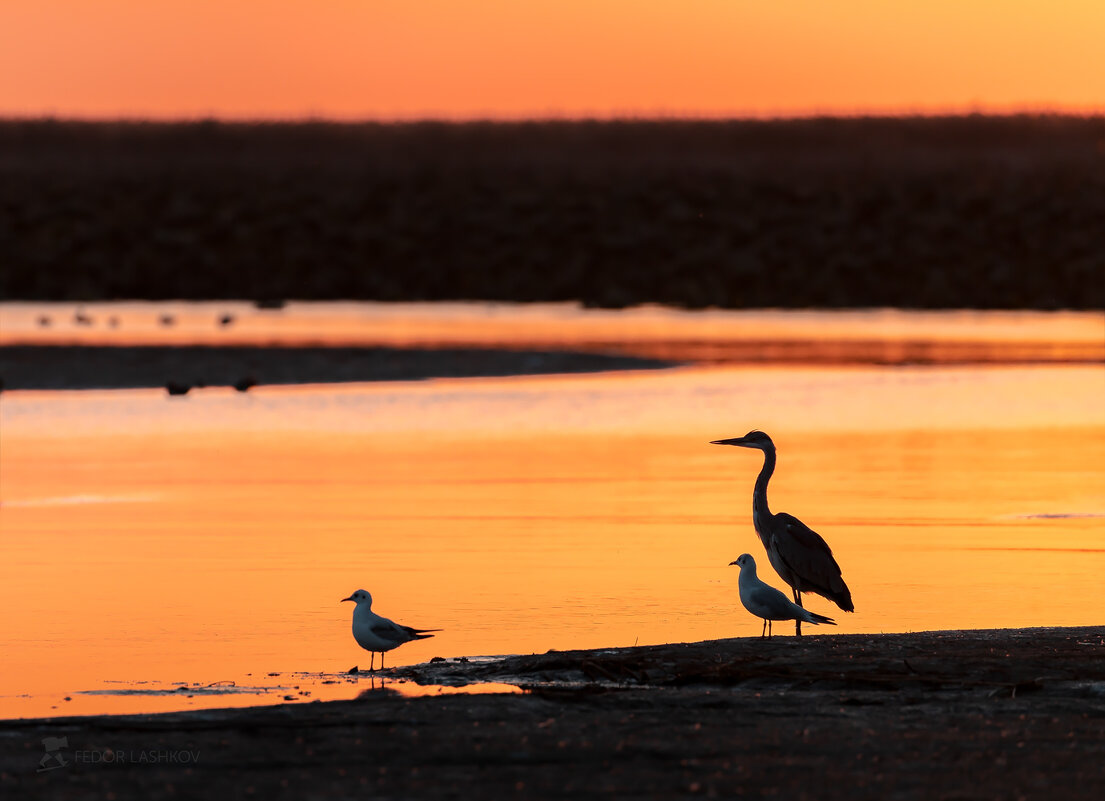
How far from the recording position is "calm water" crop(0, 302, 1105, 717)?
42.2ft

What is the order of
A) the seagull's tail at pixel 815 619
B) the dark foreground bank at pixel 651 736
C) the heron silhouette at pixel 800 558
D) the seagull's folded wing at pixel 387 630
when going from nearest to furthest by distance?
the dark foreground bank at pixel 651 736 < the seagull's folded wing at pixel 387 630 < the seagull's tail at pixel 815 619 < the heron silhouette at pixel 800 558

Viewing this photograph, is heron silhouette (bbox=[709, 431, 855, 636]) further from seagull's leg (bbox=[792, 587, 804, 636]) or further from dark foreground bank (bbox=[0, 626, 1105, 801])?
dark foreground bank (bbox=[0, 626, 1105, 801])

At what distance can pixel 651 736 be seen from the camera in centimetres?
951

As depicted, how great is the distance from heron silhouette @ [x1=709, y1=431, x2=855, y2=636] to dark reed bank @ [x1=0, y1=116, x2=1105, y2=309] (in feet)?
174

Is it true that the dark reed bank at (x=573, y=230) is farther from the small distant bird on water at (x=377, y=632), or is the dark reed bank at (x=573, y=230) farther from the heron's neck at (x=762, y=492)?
the small distant bird on water at (x=377, y=632)

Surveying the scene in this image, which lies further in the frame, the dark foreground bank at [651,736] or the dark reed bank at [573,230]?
the dark reed bank at [573,230]

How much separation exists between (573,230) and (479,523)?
6524cm

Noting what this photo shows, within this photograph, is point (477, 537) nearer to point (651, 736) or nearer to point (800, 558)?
point (800, 558)

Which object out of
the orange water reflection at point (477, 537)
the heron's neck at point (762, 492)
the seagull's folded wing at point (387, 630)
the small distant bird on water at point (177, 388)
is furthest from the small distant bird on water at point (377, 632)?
the small distant bird on water at point (177, 388)

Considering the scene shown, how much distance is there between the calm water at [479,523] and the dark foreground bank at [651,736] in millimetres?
1229

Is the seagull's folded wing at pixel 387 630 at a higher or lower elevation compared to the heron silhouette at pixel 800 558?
lower

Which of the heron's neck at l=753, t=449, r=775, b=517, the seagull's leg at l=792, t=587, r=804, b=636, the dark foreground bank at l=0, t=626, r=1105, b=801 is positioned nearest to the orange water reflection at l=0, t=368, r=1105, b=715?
the seagull's leg at l=792, t=587, r=804, b=636

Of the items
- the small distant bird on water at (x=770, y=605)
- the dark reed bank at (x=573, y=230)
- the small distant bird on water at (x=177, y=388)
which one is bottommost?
the small distant bird on water at (x=770, y=605)

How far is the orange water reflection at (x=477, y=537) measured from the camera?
42.4ft
